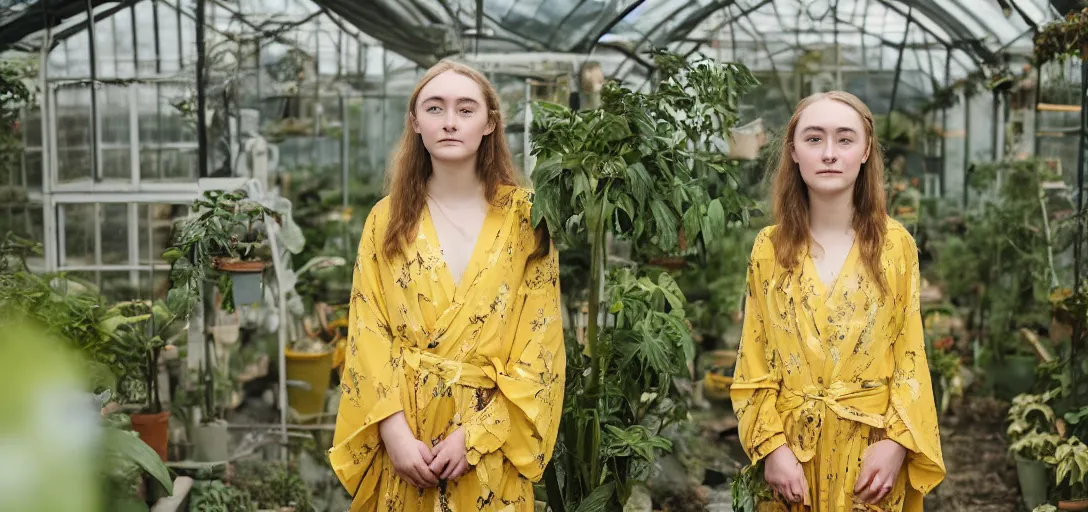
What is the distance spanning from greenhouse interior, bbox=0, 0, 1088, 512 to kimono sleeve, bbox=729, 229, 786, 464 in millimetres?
1270

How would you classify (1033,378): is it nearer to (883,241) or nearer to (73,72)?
(883,241)

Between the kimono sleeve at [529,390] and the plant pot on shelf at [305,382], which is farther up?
the kimono sleeve at [529,390]

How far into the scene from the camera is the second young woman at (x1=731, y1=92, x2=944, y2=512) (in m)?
2.55

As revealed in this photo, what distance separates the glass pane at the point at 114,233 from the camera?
4.36 m

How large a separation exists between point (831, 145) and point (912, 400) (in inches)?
25.5

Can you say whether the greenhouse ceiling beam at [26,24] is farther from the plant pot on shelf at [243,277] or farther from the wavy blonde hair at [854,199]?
the wavy blonde hair at [854,199]

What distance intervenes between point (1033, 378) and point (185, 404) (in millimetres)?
3614

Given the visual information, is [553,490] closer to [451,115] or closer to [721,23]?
[451,115]

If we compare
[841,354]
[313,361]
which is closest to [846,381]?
[841,354]

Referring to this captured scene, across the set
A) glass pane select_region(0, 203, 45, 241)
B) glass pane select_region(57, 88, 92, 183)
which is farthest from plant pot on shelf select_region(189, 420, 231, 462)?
glass pane select_region(57, 88, 92, 183)

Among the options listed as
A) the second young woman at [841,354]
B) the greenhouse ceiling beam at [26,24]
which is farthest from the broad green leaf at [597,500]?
the greenhouse ceiling beam at [26,24]

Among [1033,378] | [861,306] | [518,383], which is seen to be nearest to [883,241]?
[861,306]

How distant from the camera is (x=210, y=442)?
438 centimetres

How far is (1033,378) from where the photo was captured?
4.54 m
